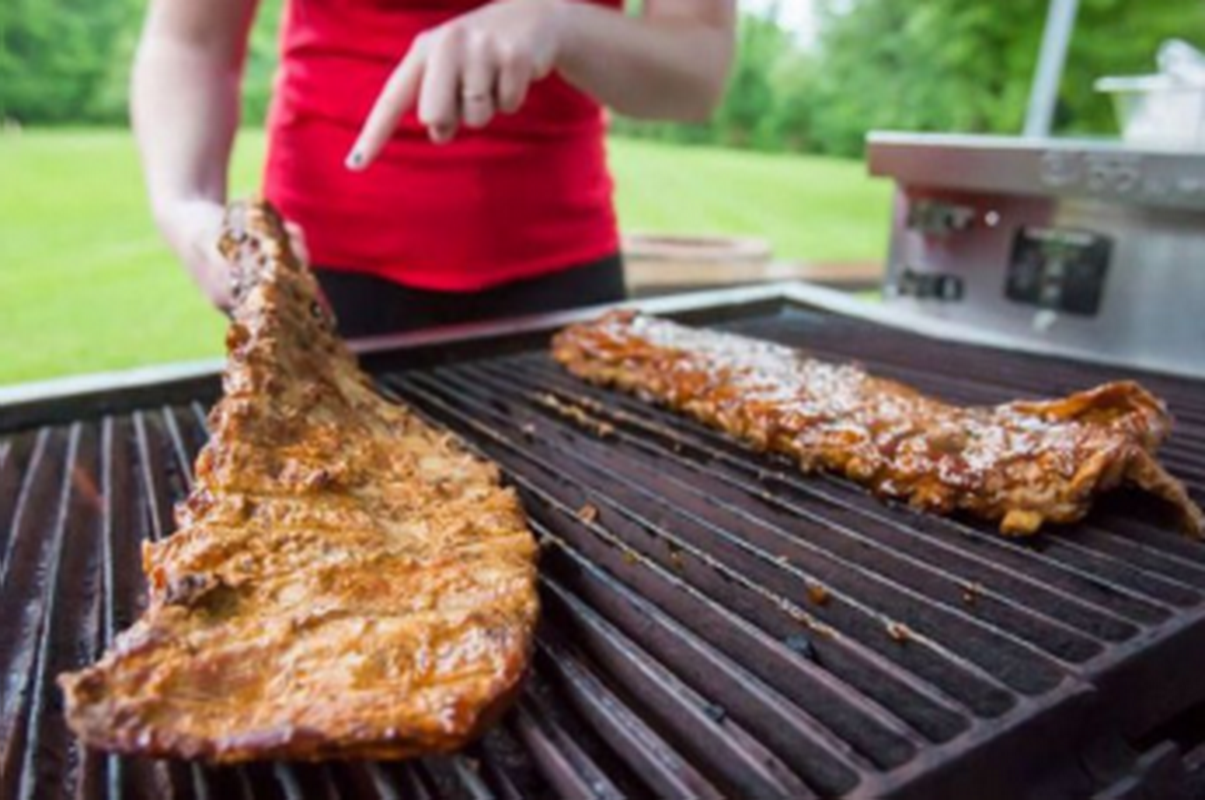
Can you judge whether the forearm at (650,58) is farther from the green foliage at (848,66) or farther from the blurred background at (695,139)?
the green foliage at (848,66)

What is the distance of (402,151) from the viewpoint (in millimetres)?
2988

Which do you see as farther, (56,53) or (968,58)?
(968,58)

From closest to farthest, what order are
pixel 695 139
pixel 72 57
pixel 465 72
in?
1. pixel 465 72
2. pixel 72 57
3. pixel 695 139

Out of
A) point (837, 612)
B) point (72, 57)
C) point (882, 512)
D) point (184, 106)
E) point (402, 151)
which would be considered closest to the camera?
point (837, 612)

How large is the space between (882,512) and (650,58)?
1553 millimetres

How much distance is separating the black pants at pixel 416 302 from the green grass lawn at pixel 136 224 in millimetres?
1774

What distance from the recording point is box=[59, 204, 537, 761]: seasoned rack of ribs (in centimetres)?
97

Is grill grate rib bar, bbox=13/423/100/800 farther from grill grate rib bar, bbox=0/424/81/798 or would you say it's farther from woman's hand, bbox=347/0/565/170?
woman's hand, bbox=347/0/565/170

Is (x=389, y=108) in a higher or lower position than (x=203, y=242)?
higher

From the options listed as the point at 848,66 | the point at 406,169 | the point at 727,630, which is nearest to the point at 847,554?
the point at 727,630

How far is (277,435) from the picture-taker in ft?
5.24

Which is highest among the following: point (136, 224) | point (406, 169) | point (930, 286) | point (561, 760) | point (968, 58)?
point (968, 58)

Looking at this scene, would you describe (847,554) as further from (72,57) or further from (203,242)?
(72,57)

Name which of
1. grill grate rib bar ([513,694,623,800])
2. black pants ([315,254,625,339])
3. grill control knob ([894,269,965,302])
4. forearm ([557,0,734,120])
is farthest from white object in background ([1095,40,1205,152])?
grill grate rib bar ([513,694,623,800])
